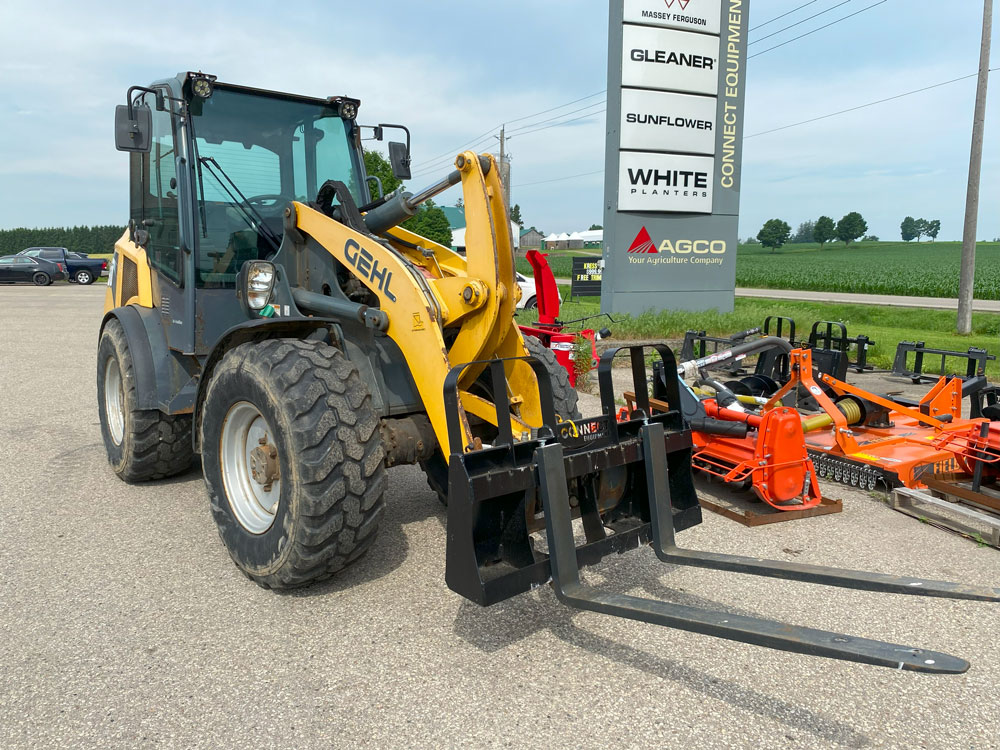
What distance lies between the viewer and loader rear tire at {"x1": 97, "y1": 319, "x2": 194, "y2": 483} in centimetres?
516

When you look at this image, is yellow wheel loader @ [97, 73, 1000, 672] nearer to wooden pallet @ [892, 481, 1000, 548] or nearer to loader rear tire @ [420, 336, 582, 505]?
loader rear tire @ [420, 336, 582, 505]

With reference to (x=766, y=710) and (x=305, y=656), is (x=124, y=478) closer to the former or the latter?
(x=305, y=656)

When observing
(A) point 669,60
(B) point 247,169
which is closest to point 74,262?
(A) point 669,60

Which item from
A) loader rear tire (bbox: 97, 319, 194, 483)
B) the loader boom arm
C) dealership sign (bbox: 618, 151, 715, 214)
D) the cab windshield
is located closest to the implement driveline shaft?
the loader boom arm

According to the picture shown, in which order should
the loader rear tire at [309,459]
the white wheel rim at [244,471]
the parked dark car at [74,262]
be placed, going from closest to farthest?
1. the loader rear tire at [309,459]
2. the white wheel rim at [244,471]
3. the parked dark car at [74,262]

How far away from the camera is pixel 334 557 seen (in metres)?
3.48

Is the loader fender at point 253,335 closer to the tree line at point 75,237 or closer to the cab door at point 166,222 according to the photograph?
the cab door at point 166,222

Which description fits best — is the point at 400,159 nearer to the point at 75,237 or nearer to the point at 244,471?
the point at 244,471

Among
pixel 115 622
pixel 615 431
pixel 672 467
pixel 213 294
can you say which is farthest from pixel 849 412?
pixel 115 622

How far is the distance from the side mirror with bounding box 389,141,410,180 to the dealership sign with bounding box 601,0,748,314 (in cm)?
926

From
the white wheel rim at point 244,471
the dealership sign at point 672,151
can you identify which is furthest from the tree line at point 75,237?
the white wheel rim at point 244,471

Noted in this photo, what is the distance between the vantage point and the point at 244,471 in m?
4.01

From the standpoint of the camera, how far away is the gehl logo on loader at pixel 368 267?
372 cm

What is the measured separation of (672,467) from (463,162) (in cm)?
181
